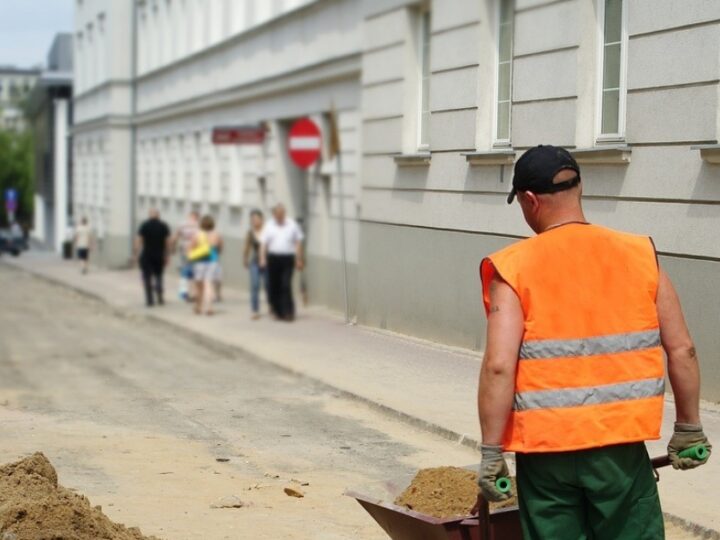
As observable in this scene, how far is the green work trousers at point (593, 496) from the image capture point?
179 inches

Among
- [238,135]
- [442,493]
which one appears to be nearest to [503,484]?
[442,493]

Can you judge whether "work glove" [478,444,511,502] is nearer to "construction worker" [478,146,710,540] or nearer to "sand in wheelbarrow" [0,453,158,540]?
"construction worker" [478,146,710,540]

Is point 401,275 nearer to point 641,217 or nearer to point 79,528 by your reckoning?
point 641,217

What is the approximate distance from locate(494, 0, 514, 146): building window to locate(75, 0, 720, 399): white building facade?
0.02 meters

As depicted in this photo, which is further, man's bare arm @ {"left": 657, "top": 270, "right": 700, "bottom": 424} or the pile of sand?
the pile of sand

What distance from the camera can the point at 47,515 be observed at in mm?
6648

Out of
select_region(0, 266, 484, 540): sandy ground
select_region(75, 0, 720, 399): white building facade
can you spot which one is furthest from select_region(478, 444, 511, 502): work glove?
select_region(75, 0, 720, 399): white building facade

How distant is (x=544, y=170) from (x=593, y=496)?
1.00 metres

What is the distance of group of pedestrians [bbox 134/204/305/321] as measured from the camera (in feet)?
75.0

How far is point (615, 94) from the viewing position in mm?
13586

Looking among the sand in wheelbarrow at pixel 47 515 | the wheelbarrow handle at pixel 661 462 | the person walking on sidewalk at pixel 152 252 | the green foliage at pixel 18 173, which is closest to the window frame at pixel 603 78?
the sand in wheelbarrow at pixel 47 515

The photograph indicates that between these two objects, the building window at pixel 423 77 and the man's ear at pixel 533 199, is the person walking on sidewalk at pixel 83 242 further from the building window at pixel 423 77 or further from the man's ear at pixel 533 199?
the man's ear at pixel 533 199

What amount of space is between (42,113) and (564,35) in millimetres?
67849

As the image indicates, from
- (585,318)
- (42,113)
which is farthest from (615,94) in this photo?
(42,113)
